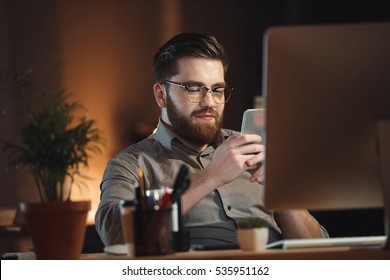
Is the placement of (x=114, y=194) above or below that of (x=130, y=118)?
below

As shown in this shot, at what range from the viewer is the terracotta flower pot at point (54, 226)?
147 centimetres

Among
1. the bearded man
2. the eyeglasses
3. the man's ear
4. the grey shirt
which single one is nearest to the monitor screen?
the bearded man

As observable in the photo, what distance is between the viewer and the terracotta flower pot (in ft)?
4.82

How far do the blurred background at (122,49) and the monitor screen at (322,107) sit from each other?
11.9 feet

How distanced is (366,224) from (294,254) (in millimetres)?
3768

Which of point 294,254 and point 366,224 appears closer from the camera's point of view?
point 294,254

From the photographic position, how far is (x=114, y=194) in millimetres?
2268

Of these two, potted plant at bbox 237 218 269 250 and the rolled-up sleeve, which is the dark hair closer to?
the rolled-up sleeve

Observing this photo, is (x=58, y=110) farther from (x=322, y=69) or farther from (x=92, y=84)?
(x=92, y=84)

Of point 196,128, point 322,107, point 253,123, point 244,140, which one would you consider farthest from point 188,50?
point 322,107

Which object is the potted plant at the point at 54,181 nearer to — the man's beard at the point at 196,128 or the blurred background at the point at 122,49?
the man's beard at the point at 196,128

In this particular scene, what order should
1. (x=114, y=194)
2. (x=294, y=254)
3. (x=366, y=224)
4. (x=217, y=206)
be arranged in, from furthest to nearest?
(x=366, y=224)
(x=217, y=206)
(x=114, y=194)
(x=294, y=254)

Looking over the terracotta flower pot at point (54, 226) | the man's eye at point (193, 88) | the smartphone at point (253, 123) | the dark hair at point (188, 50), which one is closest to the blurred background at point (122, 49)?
the dark hair at point (188, 50)
